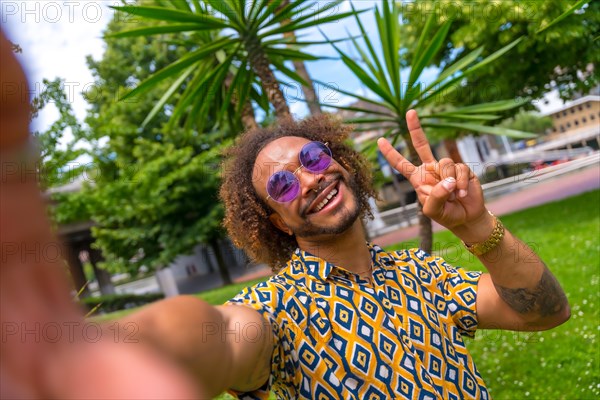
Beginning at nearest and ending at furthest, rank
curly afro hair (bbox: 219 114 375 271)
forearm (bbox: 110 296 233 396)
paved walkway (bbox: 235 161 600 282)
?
forearm (bbox: 110 296 233 396) → curly afro hair (bbox: 219 114 375 271) → paved walkway (bbox: 235 161 600 282)

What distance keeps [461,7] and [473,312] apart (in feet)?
31.8

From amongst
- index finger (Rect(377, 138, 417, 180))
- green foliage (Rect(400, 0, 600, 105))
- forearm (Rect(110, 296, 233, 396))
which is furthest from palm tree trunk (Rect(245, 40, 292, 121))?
green foliage (Rect(400, 0, 600, 105))

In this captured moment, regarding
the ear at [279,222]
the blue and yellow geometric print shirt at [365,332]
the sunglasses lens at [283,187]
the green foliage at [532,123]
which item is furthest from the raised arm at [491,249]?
the green foliage at [532,123]

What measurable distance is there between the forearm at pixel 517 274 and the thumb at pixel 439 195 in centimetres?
21

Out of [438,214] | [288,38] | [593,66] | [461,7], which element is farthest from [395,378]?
[593,66]

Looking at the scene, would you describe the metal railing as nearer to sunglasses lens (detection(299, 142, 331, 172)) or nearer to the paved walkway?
the paved walkway

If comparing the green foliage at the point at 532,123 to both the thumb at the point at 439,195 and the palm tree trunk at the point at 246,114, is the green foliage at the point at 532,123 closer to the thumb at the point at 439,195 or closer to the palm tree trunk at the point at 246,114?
the palm tree trunk at the point at 246,114

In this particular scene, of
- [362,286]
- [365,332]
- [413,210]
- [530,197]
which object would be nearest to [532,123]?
[413,210]

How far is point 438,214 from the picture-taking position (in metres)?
1.82

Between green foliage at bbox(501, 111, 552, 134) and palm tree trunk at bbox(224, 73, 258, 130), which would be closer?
palm tree trunk at bbox(224, 73, 258, 130)

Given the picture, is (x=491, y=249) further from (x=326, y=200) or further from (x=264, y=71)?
(x=264, y=71)

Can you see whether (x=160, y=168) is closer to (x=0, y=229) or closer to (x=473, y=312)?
(x=473, y=312)

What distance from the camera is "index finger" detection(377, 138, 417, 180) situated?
6.55 feet

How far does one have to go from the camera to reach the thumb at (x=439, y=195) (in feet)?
5.74
